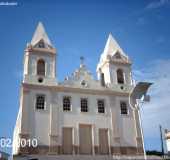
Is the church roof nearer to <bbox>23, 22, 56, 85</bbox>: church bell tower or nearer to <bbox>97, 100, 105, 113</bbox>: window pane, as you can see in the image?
<bbox>97, 100, 105, 113</bbox>: window pane

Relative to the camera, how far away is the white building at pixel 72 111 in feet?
95.0

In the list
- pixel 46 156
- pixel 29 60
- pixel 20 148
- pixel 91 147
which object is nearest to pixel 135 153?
pixel 91 147

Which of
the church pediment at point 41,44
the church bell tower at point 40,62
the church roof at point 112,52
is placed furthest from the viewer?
the church roof at point 112,52

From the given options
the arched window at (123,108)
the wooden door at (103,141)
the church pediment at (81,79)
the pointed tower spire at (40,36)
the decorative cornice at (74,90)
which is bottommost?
the wooden door at (103,141)

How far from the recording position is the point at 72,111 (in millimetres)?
30953

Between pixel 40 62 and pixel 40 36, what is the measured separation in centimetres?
378

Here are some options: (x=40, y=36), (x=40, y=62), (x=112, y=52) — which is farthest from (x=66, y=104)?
(x=112, y=52)

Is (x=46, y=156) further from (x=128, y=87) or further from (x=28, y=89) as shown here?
(x=128, y=87)

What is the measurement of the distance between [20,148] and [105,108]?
10.8 m

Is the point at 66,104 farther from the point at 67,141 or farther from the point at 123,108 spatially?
the point at 123,108

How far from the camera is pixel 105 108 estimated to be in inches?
1281

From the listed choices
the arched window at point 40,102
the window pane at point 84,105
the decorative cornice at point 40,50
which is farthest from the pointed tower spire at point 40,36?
the window pane at point 84,105

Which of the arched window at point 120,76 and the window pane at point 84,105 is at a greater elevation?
the arched window at point 120,76

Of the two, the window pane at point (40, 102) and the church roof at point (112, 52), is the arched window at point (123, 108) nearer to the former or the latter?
the church roof at point (112, 52)
